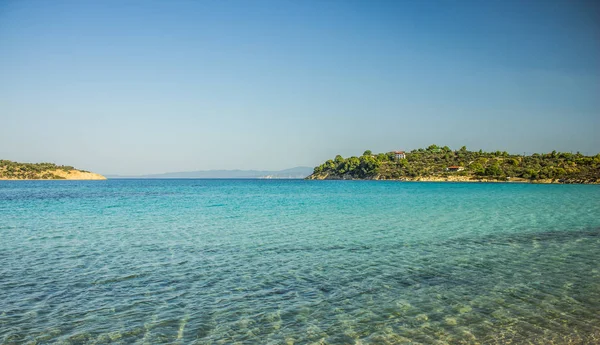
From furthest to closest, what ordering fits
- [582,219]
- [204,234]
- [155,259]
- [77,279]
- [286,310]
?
[582,219], [204,234], [155,259], [77,279], [286,310]

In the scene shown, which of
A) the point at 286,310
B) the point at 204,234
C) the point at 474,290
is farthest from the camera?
the point at 204,234

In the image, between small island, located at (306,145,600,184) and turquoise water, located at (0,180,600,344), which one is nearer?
turquoise water, located at (0,180,600,344)

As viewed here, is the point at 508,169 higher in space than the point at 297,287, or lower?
→ higher

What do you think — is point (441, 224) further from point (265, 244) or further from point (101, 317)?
point (101, 317)

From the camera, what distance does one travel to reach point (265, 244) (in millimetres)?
17531

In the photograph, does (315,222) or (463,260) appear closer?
(463,260)

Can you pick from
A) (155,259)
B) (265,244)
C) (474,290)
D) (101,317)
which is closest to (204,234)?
(265,244)

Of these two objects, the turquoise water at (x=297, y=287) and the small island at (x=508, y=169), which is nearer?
the turquoise water at (x=297, y=287)

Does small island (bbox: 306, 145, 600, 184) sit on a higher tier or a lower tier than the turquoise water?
higher

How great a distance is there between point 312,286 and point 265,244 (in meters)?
6.91

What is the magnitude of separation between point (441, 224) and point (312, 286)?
16.5 meters

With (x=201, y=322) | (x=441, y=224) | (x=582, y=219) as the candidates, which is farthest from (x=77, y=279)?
(x=582, y=219)

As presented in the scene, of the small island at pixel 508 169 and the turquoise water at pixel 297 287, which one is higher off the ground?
the small island at pixel 508 169

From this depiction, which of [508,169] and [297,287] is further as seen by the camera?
[508,169]
